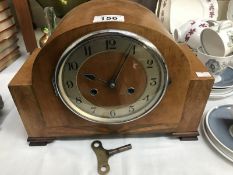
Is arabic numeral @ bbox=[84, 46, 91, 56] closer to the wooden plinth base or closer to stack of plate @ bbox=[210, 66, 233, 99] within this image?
the wooden plinth base

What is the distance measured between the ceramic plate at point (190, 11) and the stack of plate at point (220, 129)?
16.2 inches

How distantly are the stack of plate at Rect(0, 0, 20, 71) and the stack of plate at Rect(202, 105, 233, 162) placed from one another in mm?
677

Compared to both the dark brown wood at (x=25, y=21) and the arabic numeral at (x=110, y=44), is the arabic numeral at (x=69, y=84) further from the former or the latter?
the dark brown wood at (x=25, y=21)

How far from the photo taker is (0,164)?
1.67 feet

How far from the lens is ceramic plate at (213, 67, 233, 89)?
672 millimetres

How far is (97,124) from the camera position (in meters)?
0.52

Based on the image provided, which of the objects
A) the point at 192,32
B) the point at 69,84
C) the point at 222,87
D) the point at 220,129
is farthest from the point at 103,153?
the point at 192,32

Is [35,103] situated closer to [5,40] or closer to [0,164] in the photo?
[0,164]

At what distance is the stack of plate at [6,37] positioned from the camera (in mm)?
772

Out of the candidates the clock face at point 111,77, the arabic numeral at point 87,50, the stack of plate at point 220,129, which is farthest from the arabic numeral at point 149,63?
the stack of plate at point 220,129

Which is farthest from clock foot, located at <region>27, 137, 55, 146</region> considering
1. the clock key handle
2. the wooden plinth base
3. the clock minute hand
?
the clock minute hand

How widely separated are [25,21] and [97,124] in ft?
1.64

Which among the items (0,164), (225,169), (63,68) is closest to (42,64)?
(63,68)

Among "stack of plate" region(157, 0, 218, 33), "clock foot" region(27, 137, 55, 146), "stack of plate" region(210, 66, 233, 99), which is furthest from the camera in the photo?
"stack of plate" region(157, 0, 218, 33)
